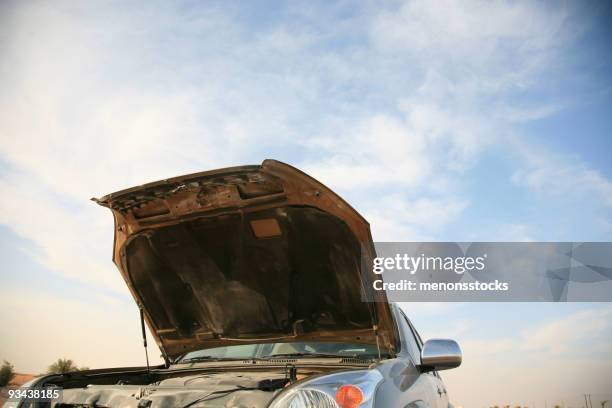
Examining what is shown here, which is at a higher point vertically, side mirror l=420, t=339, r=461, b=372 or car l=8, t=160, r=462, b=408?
car l=8, t=160, r=462, b=408

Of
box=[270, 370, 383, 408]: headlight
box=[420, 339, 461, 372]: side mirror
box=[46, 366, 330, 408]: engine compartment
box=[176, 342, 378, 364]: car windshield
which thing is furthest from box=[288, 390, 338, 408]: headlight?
box=[176, 342, 378, 364]: car windshield

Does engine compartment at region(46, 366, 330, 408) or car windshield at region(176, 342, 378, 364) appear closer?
engine compartment at region(46, 366, 330, 408)

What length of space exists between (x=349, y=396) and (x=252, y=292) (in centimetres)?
202

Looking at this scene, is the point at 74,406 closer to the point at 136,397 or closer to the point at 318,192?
the point at 136,397

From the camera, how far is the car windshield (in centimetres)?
372

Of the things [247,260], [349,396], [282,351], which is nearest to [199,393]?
[349,396]

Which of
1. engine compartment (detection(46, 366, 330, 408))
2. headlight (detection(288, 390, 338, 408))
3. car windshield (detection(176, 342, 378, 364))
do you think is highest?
car windshield (detection(176, 342, 378, 364))

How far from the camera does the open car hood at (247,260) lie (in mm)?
3586

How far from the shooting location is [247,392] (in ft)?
8.28

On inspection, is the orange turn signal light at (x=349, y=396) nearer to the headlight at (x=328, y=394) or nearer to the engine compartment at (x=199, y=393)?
the headlight at (x=328, y=394)

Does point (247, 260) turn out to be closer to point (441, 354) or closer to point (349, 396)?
point (441, 354)

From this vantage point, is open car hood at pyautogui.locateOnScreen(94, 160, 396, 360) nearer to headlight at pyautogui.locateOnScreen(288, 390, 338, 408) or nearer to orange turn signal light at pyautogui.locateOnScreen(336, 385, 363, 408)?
orange turn signal light at pyautogui.locateOnScreen(336, 385, 363, 408)

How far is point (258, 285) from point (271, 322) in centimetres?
31

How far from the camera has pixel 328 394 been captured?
2322mm
